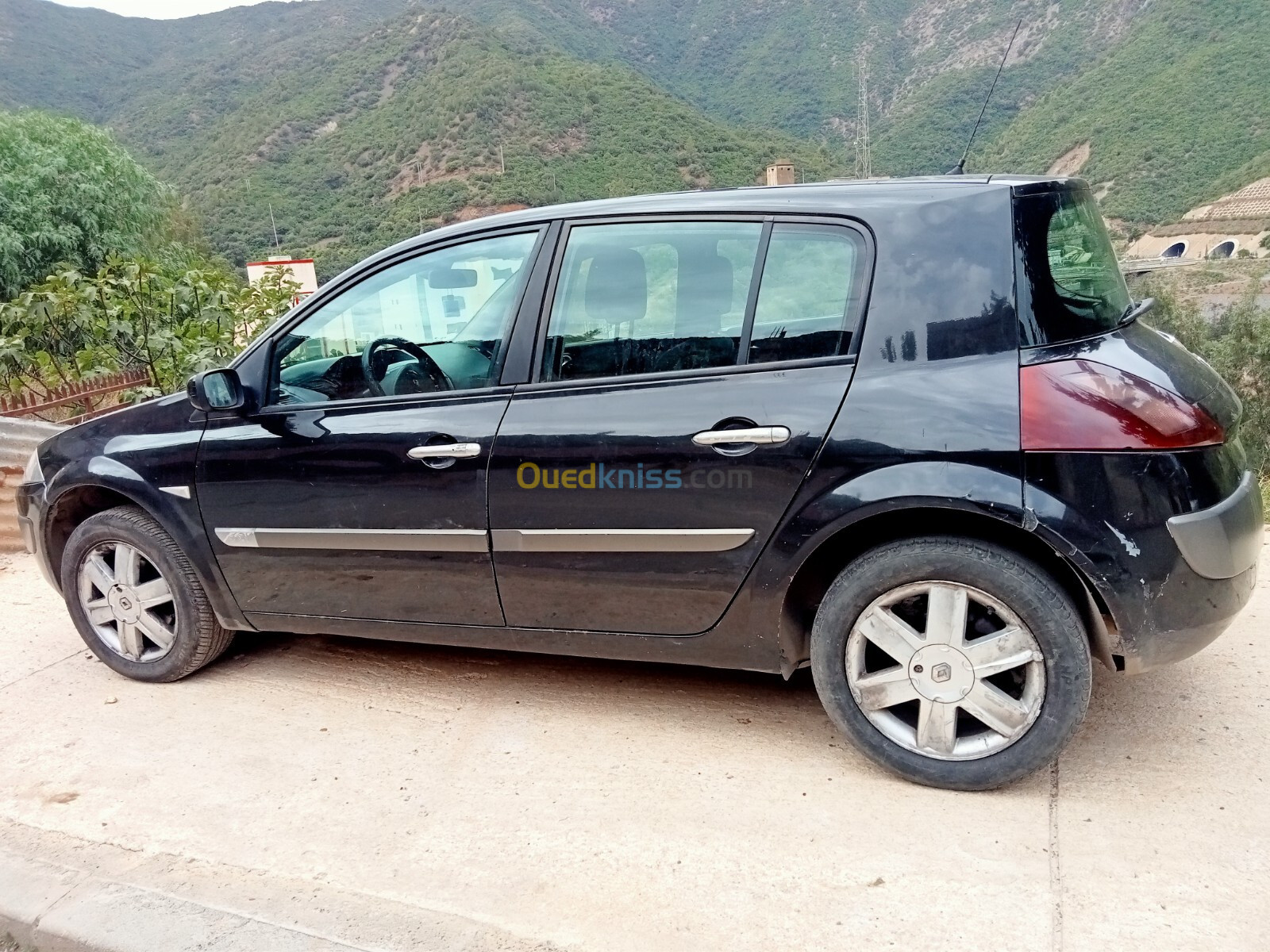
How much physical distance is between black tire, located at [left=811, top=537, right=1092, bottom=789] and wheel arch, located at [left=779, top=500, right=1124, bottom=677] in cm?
5

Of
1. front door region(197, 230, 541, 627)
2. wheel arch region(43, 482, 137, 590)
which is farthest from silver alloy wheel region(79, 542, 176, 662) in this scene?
front door region(197, 230, 541, 627)

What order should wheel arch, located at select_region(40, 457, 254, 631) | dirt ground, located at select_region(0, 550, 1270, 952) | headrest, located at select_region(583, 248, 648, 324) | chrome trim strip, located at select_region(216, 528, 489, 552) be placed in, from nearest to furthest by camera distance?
dirt ground, located at select_region(0, 550, 1270, 952)
headrest, located at select_region(583, 248, 648, 324)
chrome trim strip, located at select_region(216, 528, 489, 552)
wheel arch, located at select_region(40, 457, 254, 631)

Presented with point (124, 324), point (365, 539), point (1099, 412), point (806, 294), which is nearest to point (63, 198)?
point (124, 324)

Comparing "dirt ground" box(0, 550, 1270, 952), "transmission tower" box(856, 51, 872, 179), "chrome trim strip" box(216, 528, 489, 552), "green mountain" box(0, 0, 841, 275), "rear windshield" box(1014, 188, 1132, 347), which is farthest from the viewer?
"green mountain" box(0, 0, 841, 275)

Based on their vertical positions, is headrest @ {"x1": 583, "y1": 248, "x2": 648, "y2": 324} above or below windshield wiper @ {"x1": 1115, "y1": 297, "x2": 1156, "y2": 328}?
above

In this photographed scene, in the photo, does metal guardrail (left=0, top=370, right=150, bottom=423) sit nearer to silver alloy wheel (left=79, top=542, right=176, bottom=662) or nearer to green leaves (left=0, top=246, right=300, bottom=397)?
green leaves (left=0, top=246, right=300, bottom=397)

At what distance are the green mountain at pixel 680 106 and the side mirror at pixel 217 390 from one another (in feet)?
59.0

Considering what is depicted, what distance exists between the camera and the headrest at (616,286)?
118 inches

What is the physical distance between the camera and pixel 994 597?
2547 millimetres

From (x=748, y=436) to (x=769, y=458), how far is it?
0.28ft

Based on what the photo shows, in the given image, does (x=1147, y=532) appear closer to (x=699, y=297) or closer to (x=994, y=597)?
(x=994, y=597)

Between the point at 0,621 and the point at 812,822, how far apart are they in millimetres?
4170

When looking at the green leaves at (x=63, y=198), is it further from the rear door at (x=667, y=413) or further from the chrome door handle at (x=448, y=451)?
the rear door at (x=667, y=413)

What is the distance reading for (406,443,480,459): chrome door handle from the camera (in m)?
3.03
